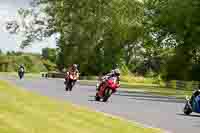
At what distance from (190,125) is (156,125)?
1389mm

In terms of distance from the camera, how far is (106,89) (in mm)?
33188

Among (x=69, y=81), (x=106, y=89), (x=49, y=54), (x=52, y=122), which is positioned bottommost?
(x=52, y=122)

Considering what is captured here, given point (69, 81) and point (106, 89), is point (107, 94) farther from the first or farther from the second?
point (69, 81)

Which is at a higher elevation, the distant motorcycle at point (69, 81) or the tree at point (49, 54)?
the tree at point (49, 54)

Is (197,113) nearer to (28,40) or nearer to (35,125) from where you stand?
(35,125)

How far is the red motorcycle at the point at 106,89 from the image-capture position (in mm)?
32938

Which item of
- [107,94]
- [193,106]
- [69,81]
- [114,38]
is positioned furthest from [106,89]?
[114,38]

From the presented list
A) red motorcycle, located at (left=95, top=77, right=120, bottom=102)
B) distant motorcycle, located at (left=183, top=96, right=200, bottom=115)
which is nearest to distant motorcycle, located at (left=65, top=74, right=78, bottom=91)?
red motorcycle, located at (left=95, top=77, right=120, bottom=102)

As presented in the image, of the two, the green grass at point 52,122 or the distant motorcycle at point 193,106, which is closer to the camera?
the green grass at point 52,122

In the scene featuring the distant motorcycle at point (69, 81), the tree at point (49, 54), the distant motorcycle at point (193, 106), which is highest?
the tree at point (49, 54)

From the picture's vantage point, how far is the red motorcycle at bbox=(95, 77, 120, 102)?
3294cm

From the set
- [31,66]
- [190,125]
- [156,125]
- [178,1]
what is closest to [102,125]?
[156,125]

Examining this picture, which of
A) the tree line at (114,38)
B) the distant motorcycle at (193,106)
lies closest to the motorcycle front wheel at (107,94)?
the distant motorcycle at (193,106)

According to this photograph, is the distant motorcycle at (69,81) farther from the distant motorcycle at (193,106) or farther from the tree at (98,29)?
the tree at (98,29)
